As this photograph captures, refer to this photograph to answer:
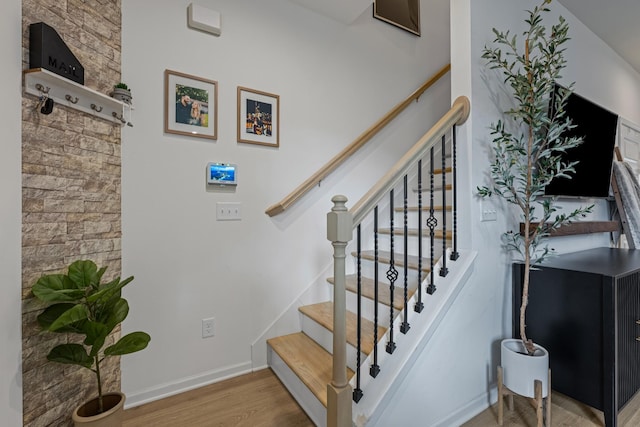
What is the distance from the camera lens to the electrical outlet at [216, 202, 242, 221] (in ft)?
6.75

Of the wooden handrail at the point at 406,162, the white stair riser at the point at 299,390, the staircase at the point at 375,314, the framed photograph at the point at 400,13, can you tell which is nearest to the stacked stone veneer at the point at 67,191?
the white stair riser at the point at 299,390

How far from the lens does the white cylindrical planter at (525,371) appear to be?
4.84ft

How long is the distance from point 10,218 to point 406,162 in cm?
174

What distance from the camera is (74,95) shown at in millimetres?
1464

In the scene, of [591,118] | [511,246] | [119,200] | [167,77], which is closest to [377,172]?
[511,246]

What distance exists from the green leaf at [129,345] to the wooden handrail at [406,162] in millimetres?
1068

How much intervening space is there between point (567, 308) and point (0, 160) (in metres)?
2.77

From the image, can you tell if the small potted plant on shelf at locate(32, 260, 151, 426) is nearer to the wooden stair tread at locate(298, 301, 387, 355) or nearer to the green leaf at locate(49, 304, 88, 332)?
the green leaf at locate(49, 304, 88, 332)

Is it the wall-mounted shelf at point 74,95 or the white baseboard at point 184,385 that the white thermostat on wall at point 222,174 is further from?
the white baseboard at point 184,385

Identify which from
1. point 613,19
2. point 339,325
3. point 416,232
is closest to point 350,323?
point 339,325

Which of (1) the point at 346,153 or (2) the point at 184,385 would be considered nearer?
(2) the point at 184,385

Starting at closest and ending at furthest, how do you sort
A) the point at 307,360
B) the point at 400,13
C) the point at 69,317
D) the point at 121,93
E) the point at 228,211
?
the point at 69,317
the point at 121,93
the point at 307,360
the point at 228,211
the point at 400,13

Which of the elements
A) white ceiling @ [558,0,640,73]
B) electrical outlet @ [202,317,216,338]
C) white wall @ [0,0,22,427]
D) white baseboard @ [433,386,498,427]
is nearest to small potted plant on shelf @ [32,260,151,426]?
white wall @ [0,0,22,427]

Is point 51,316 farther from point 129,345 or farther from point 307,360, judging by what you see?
point 307,360
